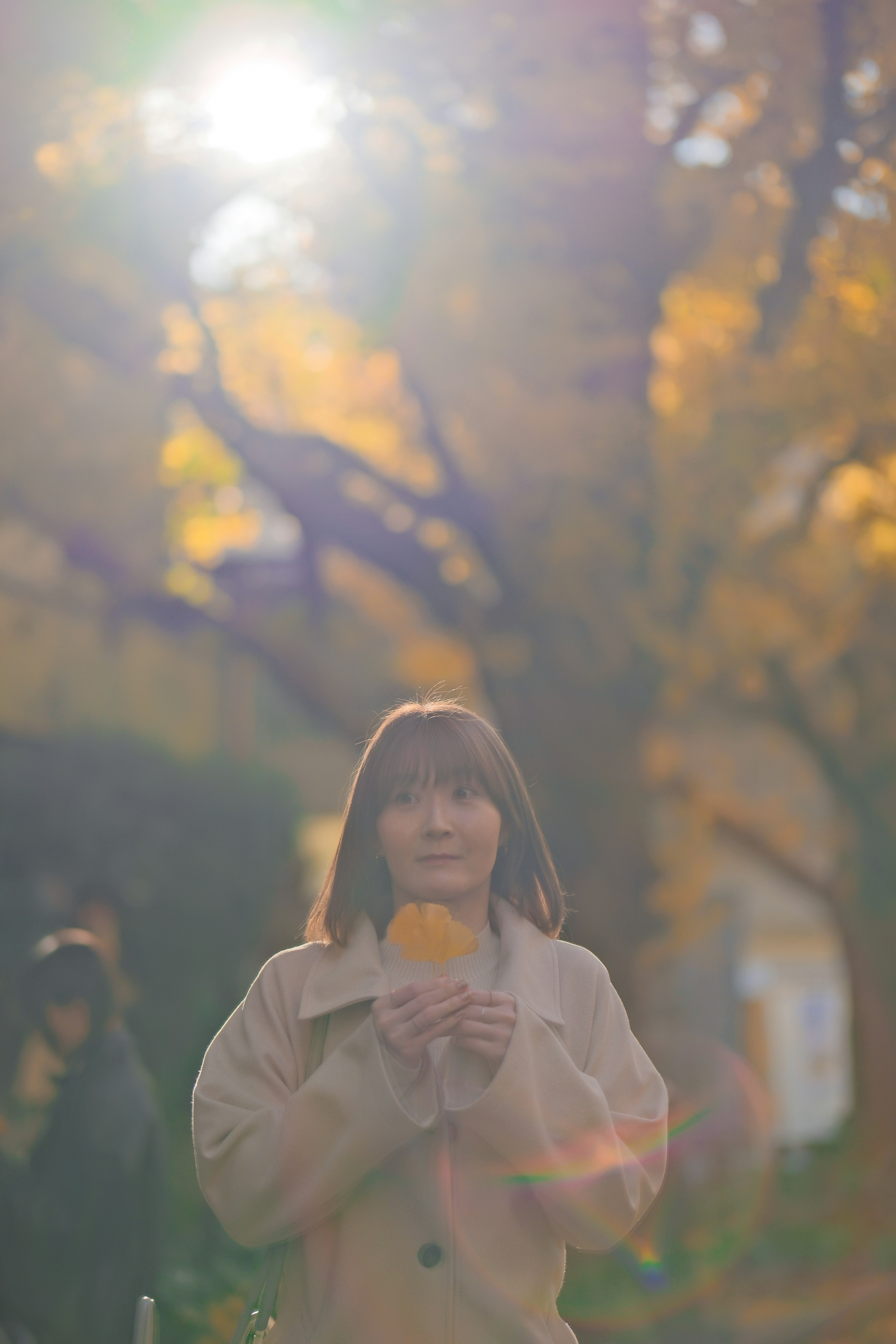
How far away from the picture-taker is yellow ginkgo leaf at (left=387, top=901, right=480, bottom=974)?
6.03 ft

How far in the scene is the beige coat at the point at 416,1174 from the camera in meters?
1.80

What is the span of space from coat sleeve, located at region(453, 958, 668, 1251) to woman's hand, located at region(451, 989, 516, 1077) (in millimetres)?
13

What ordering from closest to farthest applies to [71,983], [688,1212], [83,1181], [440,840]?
[440,840], [83,1181], [71,983], [688,1212]

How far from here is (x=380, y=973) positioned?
1.96m

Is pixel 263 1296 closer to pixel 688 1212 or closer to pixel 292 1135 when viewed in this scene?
pixel 292 1135

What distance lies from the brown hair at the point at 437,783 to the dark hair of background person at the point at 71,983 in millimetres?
1533

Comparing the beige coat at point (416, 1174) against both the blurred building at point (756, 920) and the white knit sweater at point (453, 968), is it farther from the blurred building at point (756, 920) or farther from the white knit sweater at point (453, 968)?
the blurred building at point (756, 920)

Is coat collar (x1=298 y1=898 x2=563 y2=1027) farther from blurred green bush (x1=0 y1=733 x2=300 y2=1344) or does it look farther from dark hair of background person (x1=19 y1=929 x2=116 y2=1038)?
blurred green bush (x1=0 y1=733 x2=300 y2=1344)

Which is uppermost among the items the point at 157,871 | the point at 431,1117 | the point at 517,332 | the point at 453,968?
the point at 517,332

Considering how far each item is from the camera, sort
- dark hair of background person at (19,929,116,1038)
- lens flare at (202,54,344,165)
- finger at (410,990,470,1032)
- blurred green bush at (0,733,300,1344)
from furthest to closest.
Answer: blurred green bush at (0,733,300,1344), lens flare at (202,54,344,165), dark hair of background person at (19,929,116,1038), finger at (410,990,470,1032)

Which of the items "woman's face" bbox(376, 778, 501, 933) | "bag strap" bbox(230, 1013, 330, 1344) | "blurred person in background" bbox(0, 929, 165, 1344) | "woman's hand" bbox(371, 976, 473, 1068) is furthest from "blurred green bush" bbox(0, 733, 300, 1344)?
"woman's hand" bbox(371, 976, 473, 1068)

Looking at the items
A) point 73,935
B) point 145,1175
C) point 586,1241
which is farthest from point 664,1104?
point 73,935

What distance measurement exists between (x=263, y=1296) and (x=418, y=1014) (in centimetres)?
49

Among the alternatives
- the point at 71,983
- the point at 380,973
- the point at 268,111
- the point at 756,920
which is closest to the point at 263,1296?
the point at 380,973
